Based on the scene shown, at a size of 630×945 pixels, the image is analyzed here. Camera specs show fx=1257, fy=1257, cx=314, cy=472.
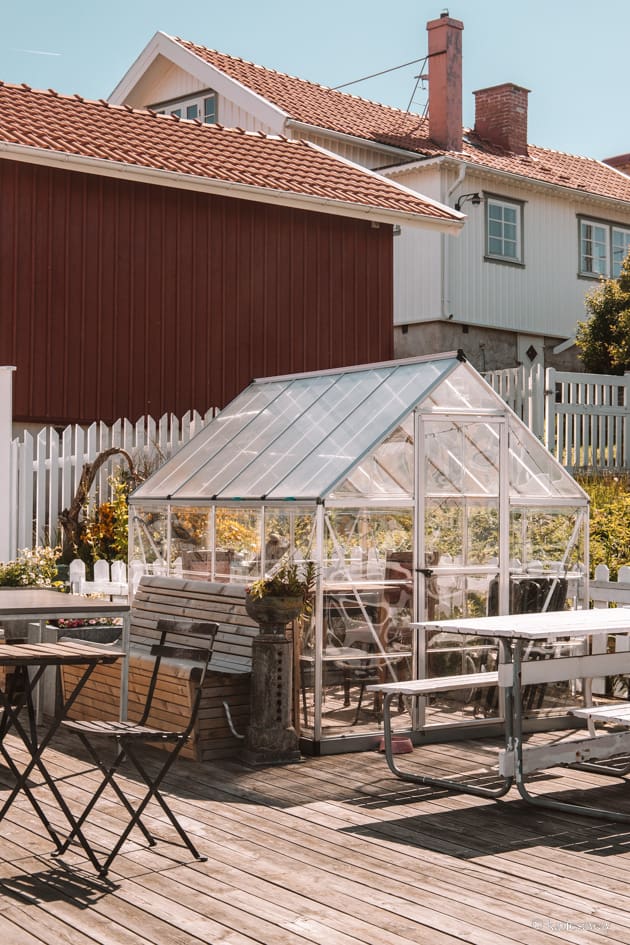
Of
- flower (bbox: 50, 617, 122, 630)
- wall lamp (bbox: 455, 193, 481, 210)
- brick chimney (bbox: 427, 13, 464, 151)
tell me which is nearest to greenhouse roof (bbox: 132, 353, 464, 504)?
flower (bbox: 50, 617, 122, 630)

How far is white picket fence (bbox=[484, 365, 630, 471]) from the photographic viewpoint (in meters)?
16.5

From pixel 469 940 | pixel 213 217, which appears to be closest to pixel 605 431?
pixel 213 217

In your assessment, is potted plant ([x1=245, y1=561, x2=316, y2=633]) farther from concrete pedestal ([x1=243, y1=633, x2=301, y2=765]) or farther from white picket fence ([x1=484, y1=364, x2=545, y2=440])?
white picket fence ([x1=484, y1=364, x2=545, y2=440])

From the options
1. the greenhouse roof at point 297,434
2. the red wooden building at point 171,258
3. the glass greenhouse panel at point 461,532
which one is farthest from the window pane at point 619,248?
the glass greenhouse panel at point 461,532

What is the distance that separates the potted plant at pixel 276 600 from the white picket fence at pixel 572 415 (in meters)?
8.91

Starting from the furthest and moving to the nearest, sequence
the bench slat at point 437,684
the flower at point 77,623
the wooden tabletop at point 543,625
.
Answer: the flower at point 77,623 < the bench slat at point 437,684 < the wooden tabletop at point 543,625

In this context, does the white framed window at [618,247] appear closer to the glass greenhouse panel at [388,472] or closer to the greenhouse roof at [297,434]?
the greenhouse roof at [297,434]

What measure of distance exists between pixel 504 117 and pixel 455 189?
4.13 meters

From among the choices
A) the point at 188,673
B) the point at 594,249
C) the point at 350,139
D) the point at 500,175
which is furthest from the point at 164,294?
the point at 594,249

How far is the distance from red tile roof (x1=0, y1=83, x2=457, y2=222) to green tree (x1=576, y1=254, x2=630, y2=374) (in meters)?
4.46

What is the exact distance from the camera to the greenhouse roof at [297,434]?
8.71 meters

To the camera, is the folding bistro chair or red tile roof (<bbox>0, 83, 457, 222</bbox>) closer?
the folding bistro chair

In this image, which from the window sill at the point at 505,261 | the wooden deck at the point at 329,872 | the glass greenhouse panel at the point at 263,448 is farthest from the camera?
the window sill at the point at 505,261

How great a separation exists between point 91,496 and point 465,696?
5.89 m
